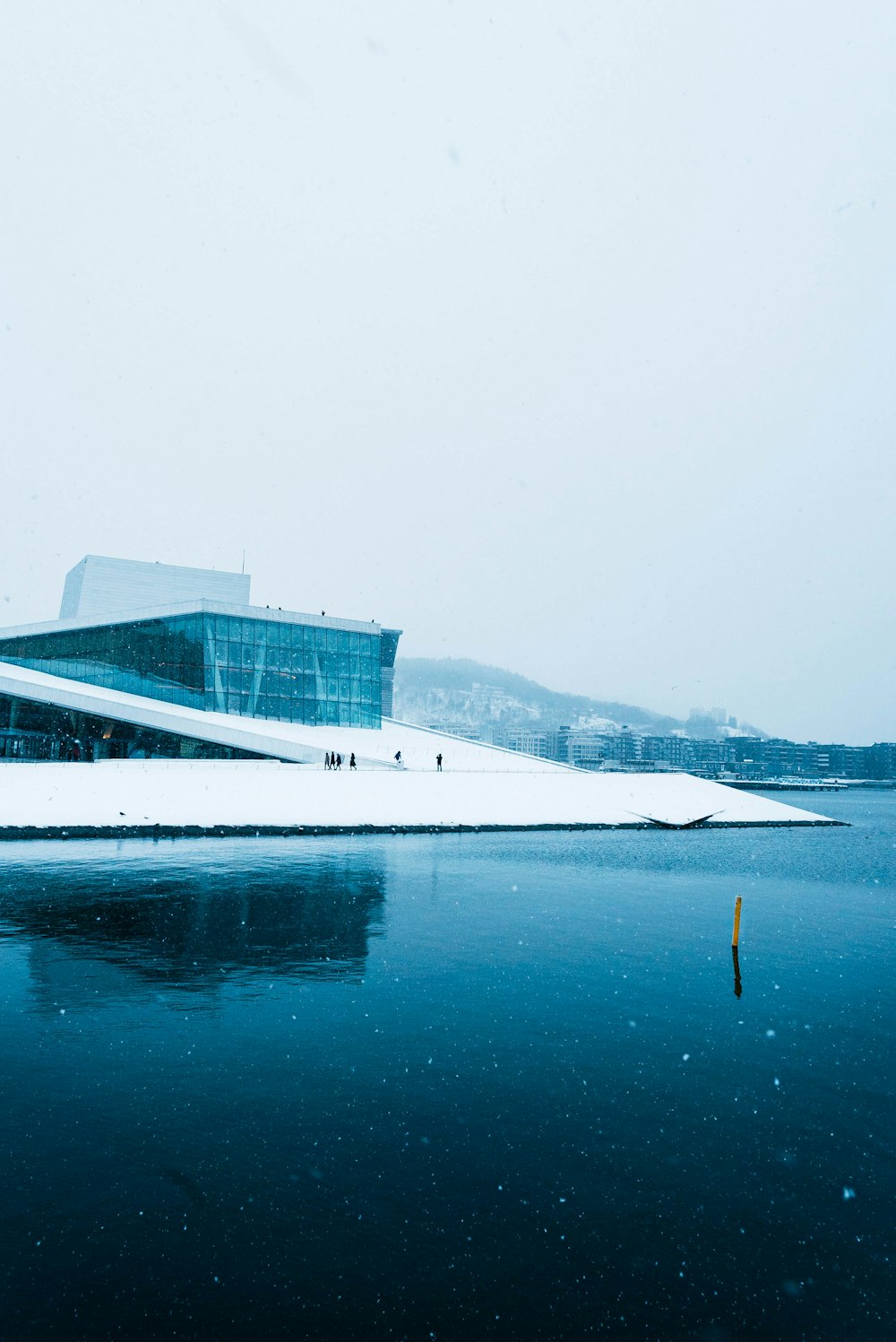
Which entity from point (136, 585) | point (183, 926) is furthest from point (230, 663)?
point (183, 926)

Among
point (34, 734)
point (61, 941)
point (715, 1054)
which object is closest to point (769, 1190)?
point (715, 1054)

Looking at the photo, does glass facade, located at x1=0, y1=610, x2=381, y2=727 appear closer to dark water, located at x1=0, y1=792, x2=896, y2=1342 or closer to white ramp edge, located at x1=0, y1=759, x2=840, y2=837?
white ramp edge, located at x1=0, y1=759, x2=840, y2=837

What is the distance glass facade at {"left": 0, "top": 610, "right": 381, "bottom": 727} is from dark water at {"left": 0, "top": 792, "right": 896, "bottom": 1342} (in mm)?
41889

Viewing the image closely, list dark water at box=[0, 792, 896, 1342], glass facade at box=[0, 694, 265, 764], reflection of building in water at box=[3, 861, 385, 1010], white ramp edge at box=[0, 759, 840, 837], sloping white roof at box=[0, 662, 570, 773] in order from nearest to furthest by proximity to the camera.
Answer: dark water at box=[0, 792, 896, 1342], reflection of building in water at box=[3, 861, 385, 1010], white ramp edge at box=[0, 759, 840, 837], sloping white roof at box=[0, 662, 570, 773], glass facade at box=[0, 694, 265, 764]

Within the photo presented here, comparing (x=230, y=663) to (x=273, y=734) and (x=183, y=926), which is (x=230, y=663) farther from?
(x=183, y=926)

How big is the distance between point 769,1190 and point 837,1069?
10.4 feet

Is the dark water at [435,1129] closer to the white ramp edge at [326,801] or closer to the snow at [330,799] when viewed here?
the white ramp edge at [326,801]

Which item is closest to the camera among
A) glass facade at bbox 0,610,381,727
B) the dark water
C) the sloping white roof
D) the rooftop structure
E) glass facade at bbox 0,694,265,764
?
the dark water

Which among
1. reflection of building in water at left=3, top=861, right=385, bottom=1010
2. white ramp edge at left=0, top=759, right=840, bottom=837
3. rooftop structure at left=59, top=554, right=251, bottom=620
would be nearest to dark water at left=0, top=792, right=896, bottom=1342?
reflection of building in water at left=3, top=861, right=385, bottom=1010

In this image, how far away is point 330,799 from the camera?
3484 cm

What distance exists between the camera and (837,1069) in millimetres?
9227

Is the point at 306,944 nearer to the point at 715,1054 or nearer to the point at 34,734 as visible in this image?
the point at 715,1054

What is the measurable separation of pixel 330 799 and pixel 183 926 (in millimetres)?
20092

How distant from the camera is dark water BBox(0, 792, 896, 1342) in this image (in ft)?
17.1
